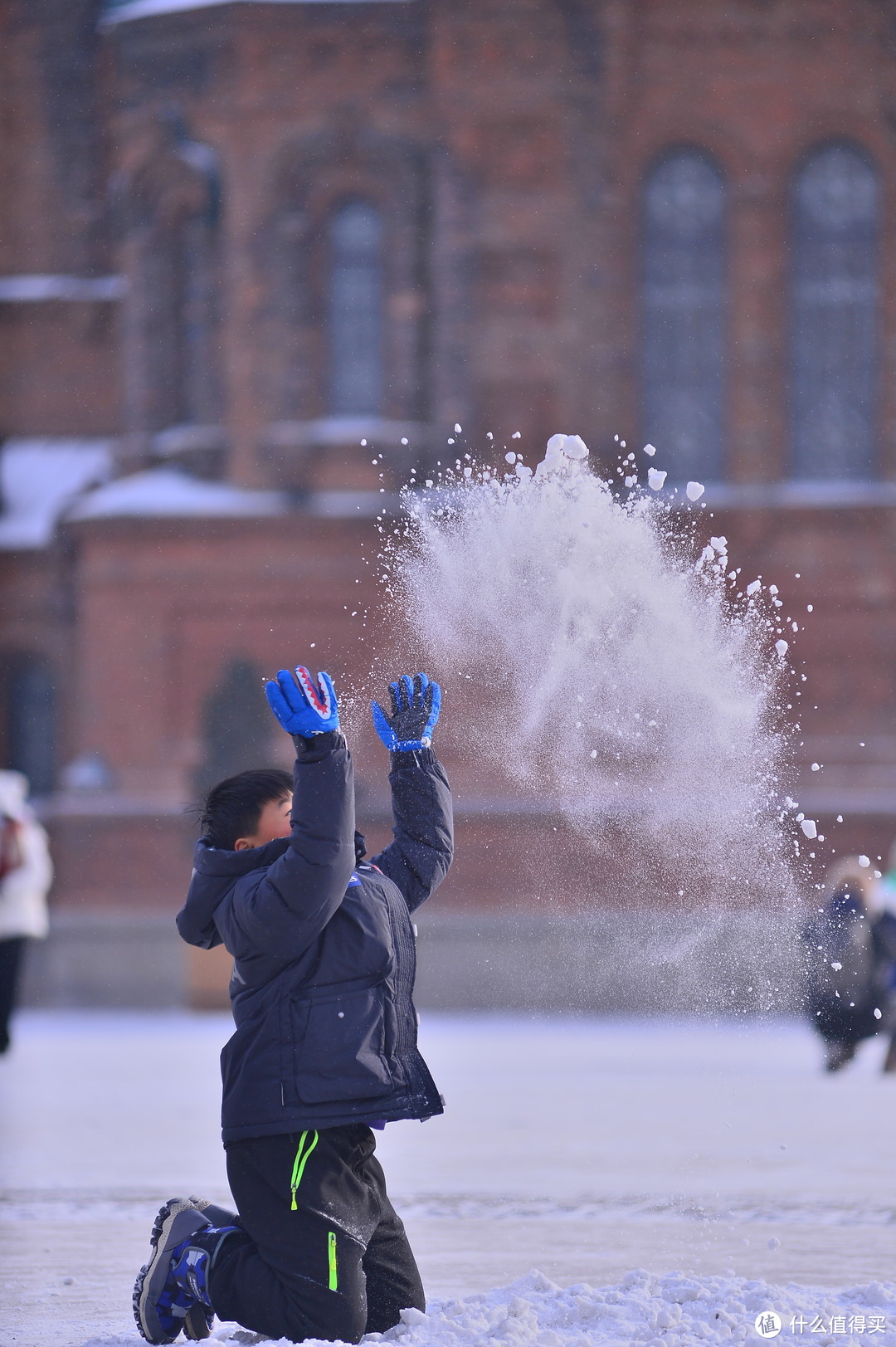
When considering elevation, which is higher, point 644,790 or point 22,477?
point 22,477

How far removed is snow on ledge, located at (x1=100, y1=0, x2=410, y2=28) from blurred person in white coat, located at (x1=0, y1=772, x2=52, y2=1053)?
13.3 metres

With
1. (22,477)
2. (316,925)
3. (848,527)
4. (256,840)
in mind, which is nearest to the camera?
(316,925)

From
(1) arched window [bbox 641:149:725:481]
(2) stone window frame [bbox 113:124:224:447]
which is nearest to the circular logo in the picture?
(1) arched window [bbox 641:149:725:481]

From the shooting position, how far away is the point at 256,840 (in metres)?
5.27

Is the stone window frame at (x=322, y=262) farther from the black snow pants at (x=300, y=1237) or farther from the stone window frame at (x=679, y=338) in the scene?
the black snow pants at (x=300, y=1237)

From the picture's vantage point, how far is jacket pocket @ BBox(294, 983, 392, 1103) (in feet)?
16.3

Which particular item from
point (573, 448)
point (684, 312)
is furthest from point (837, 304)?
point (573, 448)

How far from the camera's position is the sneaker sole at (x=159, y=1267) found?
519cm

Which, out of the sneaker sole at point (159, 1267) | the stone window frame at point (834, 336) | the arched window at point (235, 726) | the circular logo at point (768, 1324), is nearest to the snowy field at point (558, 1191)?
the circular logo at point (768, 1324)

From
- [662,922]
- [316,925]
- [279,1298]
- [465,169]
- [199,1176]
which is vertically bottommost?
[662,922]

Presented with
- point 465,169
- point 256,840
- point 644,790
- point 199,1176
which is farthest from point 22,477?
point 256,840

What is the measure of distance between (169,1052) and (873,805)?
10351 millimetres

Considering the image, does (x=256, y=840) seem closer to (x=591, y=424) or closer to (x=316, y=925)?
(x=316, y=925)

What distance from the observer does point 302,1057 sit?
498cm
